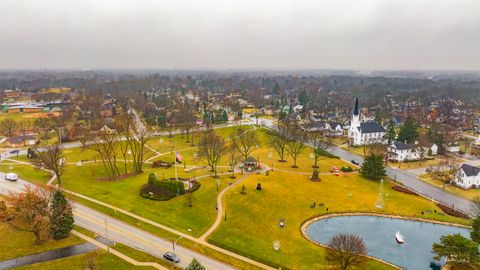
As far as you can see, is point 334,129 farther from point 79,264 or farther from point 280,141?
point 79,264

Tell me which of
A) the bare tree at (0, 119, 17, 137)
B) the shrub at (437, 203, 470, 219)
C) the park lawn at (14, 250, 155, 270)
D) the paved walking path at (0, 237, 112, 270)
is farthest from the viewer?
the bare tree at (0, 119, 17, 137)

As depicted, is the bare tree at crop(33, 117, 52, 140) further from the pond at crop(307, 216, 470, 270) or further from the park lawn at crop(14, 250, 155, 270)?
the pond at crop(307, 216, 470, 270)

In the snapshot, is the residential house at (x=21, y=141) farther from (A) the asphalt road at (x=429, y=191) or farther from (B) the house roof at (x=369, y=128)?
(B) the house roof at (x=369, y=128)

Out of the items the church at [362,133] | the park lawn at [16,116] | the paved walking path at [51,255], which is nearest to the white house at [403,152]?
the church at [362,133]

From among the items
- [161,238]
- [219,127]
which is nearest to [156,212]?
[161,238]

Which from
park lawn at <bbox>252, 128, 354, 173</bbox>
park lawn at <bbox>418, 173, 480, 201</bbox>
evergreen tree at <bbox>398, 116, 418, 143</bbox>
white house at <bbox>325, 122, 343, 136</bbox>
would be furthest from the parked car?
white house at <bbox>325, 122, 343, 136</bbox>

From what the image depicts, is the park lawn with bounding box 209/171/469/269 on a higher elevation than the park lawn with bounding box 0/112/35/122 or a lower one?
lower
